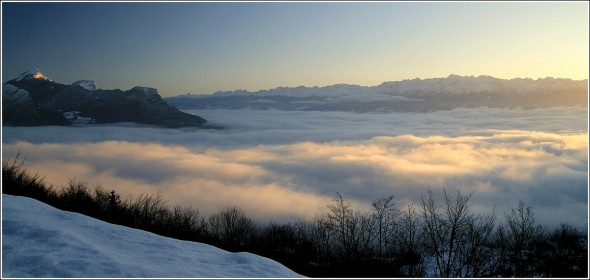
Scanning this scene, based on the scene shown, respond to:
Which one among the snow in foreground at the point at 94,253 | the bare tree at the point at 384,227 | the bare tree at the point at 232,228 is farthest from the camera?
the bare tree at the point at 232,228

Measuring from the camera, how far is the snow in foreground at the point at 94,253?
33.0 ft

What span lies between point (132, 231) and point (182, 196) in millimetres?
146170

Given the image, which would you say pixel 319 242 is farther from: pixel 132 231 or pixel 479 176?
pixel 479 176

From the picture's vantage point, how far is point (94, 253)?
35.6 ft

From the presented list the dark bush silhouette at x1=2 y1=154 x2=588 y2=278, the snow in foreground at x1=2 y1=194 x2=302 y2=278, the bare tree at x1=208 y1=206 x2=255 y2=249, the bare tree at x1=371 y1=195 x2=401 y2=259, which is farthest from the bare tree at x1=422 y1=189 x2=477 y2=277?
the snow in foreground at x1=2 y1=194 x2=302 y2=278

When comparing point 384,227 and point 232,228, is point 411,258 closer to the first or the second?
point 384,227

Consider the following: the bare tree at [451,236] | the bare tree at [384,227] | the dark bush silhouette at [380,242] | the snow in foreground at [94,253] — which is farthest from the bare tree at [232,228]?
the snow in foreground at [94,253]

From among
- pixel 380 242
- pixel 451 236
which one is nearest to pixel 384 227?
pixel 380 242

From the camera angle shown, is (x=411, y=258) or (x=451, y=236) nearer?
(x=451, y=236)

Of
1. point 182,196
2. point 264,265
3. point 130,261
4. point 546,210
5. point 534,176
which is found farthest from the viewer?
point 534,176

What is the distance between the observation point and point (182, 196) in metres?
154

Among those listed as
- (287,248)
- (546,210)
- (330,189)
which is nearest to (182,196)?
(330,189)

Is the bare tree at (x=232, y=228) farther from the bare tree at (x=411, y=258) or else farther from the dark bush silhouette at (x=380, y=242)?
the bare tree at (x=411, y=258)

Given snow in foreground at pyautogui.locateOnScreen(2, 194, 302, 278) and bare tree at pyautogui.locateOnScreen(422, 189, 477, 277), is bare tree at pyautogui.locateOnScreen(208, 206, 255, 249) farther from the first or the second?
snow in foreground at pyautogui.locateOnScreen(2, 194, 302, 278)
